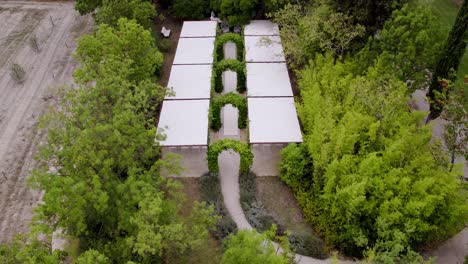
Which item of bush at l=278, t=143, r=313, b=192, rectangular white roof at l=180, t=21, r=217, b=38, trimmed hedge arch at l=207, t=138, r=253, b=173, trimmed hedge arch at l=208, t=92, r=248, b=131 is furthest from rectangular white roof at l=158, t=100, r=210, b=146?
rectangular white roof at l=180, t=21, r=217, b=38

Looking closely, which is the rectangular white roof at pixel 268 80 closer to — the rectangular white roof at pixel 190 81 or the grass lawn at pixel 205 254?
the rectangular white roof at pixel 190 81

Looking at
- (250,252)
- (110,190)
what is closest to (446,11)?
(250,252)

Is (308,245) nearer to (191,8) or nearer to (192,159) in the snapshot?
(192,159)

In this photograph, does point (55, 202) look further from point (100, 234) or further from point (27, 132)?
point (27, 132)

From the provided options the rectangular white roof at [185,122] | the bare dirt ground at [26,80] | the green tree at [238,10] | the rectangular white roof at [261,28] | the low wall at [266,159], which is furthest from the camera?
the green tree at [238,10]

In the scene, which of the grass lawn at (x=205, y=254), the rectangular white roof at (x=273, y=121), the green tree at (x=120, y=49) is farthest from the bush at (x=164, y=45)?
the grass lawn at (x=205, y=254)
